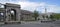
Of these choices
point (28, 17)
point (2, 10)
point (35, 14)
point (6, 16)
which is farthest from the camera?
point (35, 14)

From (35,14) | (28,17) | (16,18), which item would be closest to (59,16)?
(35,14)

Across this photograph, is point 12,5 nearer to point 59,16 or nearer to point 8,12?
point 8,12

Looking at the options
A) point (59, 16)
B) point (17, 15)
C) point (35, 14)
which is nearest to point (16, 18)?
point (17, 15)

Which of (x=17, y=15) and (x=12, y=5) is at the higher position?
(x=12, y=5)

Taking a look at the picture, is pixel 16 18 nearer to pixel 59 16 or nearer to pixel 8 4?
pixel 8 4

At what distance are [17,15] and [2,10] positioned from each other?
236 inches

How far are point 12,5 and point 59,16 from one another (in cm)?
4833

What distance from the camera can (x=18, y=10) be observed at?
57.0 m

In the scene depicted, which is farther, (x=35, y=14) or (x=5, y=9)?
(x=35, y=14)

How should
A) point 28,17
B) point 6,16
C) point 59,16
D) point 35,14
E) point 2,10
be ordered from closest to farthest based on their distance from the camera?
point 6,16 → point 2,10 → point 28,17 → point 35,14 → point 59,16

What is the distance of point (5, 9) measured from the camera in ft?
186

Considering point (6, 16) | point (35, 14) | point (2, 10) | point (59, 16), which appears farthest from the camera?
point (59, 16)

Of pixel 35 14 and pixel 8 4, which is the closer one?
pixel 8 4

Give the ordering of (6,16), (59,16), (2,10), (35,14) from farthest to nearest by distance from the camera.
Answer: (59,16), (35,14), (2,10), (6,16)
